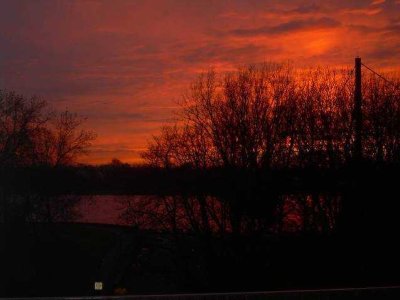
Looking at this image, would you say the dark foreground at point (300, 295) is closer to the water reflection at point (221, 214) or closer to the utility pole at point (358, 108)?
the utility pole at point (358, 108)

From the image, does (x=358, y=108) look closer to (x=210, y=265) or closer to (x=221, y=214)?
(x=221, y=214)

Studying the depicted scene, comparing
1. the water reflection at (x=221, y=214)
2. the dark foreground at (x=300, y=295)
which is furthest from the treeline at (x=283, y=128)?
the dark foreground at (x=300, y=295)

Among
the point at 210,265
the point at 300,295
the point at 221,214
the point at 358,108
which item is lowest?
the point at 210,265

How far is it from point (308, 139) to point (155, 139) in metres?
8.86

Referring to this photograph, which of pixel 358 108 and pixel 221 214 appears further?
pixel 221 214

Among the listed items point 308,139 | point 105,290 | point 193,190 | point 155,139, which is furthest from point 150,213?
point 105,290

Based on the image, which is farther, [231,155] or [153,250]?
A: [153,250]

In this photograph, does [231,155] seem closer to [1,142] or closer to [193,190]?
[193,190]

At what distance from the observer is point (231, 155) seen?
107ft

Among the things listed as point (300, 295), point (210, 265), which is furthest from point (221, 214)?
point (300, 295)

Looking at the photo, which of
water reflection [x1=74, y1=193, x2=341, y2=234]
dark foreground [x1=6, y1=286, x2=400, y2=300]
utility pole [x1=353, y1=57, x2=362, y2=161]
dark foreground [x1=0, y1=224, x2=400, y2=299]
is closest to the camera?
dark foreground [x1=6, y1=286, x2=400, y2=300]

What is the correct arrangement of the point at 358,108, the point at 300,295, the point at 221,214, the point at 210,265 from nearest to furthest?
the point at 300,295 → the point at 358,108 → the point at 210,265 → the point at 221,214

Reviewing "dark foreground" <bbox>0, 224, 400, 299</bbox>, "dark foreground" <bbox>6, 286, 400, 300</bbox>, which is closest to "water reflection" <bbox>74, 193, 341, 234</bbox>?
"dark foreground" <bbox>0, 224, 400, 299</bbox>

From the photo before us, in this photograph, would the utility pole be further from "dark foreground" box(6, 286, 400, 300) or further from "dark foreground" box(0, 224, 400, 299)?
"dark foreground" box(6, 286, 400, 300)
